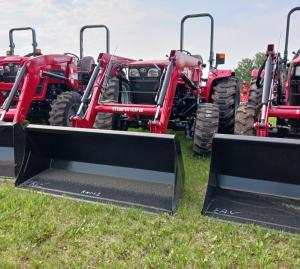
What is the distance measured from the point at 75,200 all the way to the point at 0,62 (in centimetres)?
496

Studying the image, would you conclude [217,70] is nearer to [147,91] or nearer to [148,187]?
[147,91]

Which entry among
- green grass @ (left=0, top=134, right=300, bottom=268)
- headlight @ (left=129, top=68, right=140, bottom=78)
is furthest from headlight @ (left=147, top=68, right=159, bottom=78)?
green grass @ (left=0, top=134, right=300, bottom=268)

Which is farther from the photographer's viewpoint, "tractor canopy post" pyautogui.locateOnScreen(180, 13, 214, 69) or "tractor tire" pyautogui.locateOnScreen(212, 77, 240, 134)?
"tractor canopy post" pyautogui.locateOnScreen(180, 13, 214, 69)

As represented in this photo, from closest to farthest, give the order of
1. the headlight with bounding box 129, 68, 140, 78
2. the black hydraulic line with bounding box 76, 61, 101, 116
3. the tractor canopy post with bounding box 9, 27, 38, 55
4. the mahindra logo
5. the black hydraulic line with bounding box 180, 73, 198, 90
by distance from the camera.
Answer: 1. the mahindra logo
2. the black hydraulic line with bounding box 76, 61, 101, 116
3. the black hydraulic line with bounding box 180, 73, 198, 90
4. the headlight with bounding box 129, 68, 140, 78
5. the tractor canopy post with bounding box 9, 27, 38, 55

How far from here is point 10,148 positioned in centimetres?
402

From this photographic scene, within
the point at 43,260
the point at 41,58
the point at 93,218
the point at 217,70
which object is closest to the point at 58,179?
the point at 93,218

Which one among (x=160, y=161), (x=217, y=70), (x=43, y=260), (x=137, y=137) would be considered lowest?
(x=43, y=260)

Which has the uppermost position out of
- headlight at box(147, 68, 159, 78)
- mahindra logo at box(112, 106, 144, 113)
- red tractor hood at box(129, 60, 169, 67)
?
red tractor hood at box(129, 60, 169, 67)

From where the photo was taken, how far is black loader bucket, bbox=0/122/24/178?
375 centimetres

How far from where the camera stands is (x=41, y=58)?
19.1 feet

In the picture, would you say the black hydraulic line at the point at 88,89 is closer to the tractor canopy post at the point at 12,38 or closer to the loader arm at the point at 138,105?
the loader arm at the point at 138,105

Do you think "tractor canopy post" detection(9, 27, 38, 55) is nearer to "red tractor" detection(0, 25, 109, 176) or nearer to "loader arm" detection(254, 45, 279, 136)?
"red tractor" detection(0, 25, 109, 176)

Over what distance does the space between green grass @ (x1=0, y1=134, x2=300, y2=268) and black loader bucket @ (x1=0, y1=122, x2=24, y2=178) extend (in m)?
0.66

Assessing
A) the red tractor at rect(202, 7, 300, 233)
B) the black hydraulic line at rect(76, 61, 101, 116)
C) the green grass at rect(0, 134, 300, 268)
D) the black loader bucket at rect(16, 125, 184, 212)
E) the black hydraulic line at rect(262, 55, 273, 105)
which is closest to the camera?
the green grass at rect(0, 134, 300, 268)
